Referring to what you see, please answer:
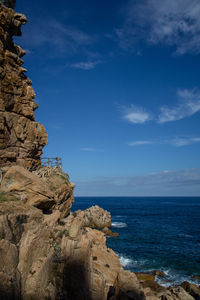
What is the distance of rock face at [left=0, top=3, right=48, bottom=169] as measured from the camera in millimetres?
25312

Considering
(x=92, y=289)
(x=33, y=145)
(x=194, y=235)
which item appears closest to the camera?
(x=92, y=289)

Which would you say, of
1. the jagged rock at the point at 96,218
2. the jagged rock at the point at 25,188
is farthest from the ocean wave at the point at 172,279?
the jagged rock at the point at 96,218

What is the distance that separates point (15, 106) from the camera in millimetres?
27328

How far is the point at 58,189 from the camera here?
28.4 metres

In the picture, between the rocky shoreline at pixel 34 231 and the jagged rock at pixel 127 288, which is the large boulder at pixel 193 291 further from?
A: the jagged rock at pixel 127 288

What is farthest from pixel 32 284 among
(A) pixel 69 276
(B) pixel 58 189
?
(B) pixel 58 189

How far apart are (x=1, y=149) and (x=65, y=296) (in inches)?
694

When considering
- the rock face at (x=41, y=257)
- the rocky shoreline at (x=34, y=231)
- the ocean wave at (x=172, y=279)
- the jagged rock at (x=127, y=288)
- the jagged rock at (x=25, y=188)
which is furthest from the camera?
the ocean wave at (x=172, y=279)

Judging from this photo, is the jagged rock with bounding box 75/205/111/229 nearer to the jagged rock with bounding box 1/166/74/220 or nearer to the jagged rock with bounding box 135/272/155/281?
the jagged rock with bounding box 135/272/155/281

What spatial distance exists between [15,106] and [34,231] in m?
18.1

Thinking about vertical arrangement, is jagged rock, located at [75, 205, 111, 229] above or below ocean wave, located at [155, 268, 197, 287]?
above

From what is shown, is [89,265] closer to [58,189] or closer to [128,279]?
[128,279]

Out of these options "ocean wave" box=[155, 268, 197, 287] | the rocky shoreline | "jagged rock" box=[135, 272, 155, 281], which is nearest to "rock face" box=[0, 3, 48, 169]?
the rocky shoreline

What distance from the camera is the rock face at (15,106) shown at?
25312 millimetres
